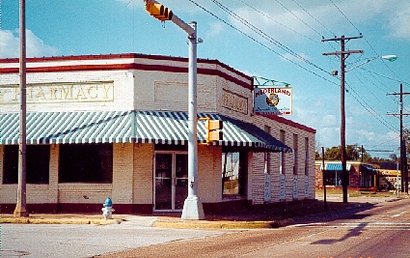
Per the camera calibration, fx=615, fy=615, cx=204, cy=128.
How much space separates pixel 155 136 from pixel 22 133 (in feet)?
15.0

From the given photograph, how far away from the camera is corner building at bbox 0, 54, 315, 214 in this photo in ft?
77.3

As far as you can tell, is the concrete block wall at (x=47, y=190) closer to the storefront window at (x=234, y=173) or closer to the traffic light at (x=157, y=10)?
the storefront window at (x=234, y=173)

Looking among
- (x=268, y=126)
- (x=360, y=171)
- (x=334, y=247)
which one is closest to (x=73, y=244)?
(x=334, y=247)

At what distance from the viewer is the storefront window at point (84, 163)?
945 inches

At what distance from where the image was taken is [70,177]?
24219mm

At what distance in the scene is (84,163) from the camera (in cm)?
2419

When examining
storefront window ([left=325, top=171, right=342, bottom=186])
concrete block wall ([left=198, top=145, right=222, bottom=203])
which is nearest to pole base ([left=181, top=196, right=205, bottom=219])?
concrete block wall ([left=198, top=145, right=222, bottom=203])

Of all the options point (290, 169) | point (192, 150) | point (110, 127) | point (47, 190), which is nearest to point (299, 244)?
point (192, 150)

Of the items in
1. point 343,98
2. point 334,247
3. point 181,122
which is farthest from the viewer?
point 343,98

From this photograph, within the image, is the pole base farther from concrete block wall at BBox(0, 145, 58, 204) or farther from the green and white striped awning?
concrete block wall at BBox(0, 145, 58, 204)

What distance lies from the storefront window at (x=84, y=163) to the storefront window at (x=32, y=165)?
0.63 m

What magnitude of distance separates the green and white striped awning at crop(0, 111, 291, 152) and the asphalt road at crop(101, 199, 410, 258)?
17.3 feet

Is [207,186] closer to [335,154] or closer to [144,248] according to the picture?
[144,248]

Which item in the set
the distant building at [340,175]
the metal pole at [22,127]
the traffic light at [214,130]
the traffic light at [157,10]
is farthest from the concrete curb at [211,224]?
the distant building at [340,175]
